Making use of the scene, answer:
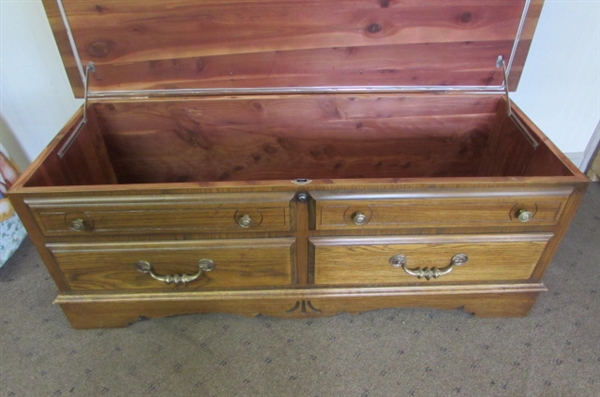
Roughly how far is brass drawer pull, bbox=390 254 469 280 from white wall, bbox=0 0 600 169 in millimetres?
787

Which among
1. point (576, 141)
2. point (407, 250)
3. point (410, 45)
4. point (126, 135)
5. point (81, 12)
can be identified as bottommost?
point (576, 141)

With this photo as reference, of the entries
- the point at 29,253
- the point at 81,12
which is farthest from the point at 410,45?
the point at 29,253

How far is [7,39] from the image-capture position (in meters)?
1.18

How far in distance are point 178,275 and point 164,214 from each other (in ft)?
0.61

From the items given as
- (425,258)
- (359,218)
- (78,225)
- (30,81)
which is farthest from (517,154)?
(30,81)

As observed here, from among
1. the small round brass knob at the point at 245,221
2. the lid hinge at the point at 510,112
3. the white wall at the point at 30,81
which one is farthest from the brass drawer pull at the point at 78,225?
the lid hinge at the point at 510,112

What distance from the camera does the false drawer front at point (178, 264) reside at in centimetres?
89

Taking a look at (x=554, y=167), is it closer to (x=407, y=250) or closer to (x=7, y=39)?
(x=407, y=250)

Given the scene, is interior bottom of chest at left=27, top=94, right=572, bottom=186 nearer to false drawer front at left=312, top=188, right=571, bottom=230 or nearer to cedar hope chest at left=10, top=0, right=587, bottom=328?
cedar hope chest at left=10, top=0, right=587, bottom=328

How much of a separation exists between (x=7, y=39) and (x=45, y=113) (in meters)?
0.25

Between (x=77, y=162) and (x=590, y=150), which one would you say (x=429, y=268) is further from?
(x=590, y=150)

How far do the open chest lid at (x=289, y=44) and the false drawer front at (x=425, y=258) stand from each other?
0.46m

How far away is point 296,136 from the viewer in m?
1.20

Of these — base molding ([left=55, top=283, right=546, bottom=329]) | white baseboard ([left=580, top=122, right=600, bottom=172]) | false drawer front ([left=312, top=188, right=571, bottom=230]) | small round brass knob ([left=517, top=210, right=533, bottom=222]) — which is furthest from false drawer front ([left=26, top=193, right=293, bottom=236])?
white baseboard ([left=580, top=122, right=600, bottom=172])
